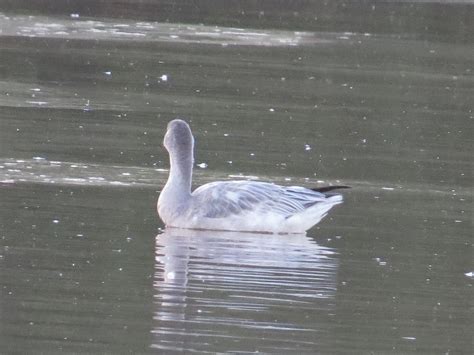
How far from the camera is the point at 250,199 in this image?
12.6 meters

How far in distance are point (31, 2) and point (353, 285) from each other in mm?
23000

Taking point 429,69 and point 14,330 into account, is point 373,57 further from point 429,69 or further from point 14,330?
point 14,330

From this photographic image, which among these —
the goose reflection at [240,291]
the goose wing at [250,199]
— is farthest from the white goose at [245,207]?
the goose reflection at [240,291]

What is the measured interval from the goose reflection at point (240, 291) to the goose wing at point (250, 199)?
0.19 metres

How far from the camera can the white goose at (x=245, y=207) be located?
40.8 ft

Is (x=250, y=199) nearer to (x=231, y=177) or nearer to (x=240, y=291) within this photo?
(x=231, y=177)

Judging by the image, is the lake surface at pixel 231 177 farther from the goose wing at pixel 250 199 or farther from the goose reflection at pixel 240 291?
the goose wing at pixel 250 199

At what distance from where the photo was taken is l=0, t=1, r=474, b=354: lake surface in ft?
29.9

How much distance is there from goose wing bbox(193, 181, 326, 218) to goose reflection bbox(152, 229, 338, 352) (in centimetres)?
19

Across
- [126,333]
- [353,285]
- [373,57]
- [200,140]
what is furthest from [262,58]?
[126,333]

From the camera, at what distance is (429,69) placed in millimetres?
25328

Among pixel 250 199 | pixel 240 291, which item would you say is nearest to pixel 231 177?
pixel 250 199

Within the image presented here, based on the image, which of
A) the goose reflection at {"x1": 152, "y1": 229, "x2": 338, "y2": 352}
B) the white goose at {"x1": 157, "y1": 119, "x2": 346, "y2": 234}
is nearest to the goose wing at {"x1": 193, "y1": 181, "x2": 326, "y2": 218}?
the white goose at {"x1": 157, "y1": 119, "x2": 346, "y2": 234}

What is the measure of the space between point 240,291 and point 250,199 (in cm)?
263
